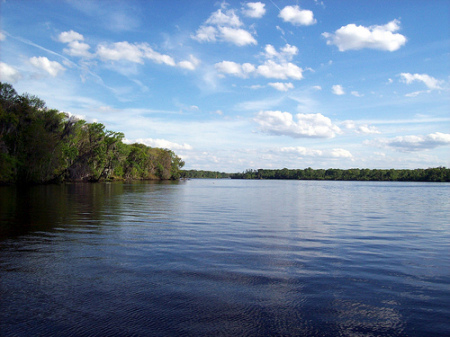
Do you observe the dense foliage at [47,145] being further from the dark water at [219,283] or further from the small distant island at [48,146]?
the dark water at [219,283]

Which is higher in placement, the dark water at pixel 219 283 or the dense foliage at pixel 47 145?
the dense foliage at pixel 47 145

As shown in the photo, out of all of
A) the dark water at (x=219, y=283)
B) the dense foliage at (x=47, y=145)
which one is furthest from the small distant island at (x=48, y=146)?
the dark water at (x=219, y=283)

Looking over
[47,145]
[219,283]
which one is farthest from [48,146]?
[219,283]

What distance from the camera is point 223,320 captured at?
17.6ft

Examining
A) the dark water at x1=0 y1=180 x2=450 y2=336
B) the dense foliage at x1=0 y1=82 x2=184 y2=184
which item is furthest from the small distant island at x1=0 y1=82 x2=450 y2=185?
the dark water at x1=0 y1=180 x2=450 y2=336

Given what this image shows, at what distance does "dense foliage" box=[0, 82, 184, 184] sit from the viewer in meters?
52.7

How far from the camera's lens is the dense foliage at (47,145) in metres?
52.7

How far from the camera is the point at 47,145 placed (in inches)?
2307

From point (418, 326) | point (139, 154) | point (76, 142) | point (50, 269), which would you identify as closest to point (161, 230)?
point (50, 269)

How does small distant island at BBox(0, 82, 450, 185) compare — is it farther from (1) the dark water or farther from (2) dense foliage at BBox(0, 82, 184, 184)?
(1) the dark water

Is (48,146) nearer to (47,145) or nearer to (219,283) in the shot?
(47,145)

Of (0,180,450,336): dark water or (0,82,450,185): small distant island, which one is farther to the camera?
(0,82,450,185): small distant island

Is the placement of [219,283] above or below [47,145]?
below

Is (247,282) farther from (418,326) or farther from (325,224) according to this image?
(325,224)
